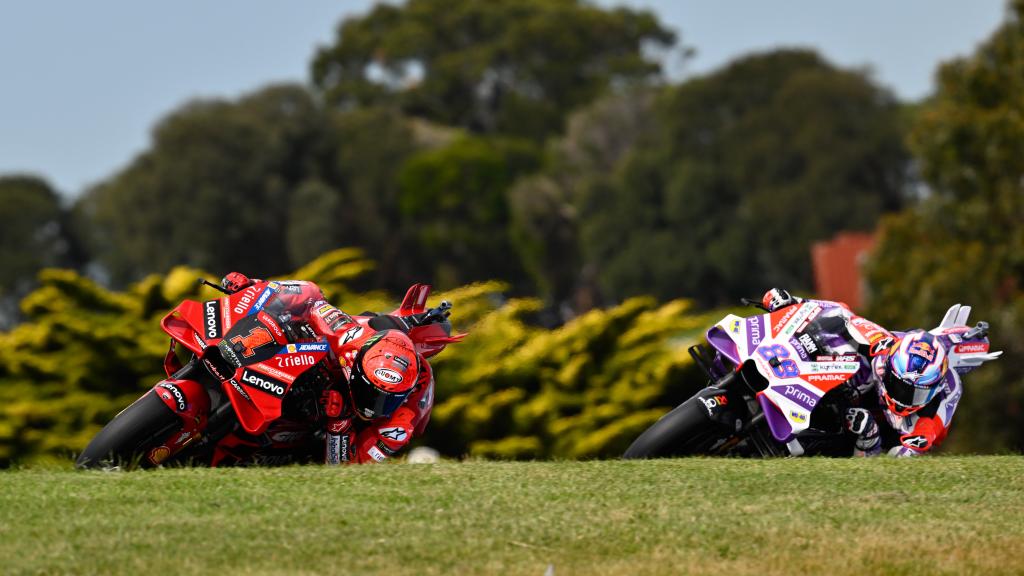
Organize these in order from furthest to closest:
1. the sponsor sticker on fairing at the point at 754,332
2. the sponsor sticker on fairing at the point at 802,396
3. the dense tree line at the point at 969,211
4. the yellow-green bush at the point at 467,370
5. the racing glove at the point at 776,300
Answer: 1. the dense tree line at the point at 969,211
2. the yellow-green bush at the point at 467,370
3. the racing glove at the point at 776,300
4. the sponsor sticker on fairing at the point at 754,332
5. the sponsor sticker on fairing at the point at 802,396

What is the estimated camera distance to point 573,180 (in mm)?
87938

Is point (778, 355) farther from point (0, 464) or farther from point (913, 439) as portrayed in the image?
point (0, 464)

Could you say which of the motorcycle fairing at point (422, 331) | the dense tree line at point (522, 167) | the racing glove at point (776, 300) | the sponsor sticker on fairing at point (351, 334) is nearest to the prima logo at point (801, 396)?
the racing glove at point (776, 300)

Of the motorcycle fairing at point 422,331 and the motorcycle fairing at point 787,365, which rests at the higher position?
the motorcycle fairing at point 422,331

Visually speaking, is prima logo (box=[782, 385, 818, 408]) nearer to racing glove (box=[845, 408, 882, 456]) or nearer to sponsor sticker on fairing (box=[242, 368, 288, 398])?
racing glove (box=[845, 408, 882, 456])

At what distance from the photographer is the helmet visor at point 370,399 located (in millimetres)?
9844

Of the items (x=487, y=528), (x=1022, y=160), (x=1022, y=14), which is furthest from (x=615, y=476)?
(x=1022, y=14)

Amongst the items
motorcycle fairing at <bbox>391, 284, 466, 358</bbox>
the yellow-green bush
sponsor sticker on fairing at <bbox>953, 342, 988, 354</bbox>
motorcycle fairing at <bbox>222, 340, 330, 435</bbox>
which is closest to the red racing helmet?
motorcycle fairing at <bbox>222, 340, 330, 435</bbox>

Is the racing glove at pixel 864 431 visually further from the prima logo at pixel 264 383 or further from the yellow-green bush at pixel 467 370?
the prima logo at pixel 264 383

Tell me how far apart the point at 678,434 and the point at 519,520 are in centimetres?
268

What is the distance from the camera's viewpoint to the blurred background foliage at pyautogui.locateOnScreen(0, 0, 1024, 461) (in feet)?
113

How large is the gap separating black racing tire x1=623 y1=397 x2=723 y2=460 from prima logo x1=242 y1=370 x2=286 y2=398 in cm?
218

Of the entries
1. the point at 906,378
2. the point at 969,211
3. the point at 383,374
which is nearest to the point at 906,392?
the point at 906,378

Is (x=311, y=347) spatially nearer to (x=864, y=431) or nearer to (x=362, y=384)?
(x=362, y=384)
